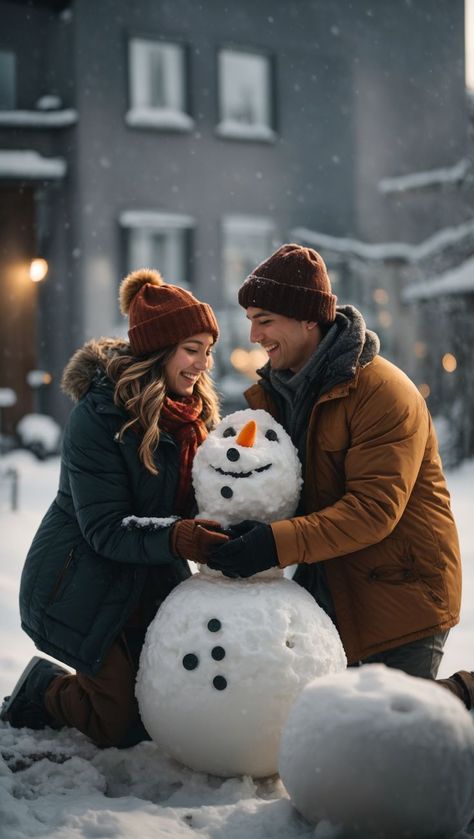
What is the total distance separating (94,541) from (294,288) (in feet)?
3.45

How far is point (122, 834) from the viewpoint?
2.44 m

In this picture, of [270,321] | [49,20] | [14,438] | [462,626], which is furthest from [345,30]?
[270,321]

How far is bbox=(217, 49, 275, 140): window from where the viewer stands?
477 inches

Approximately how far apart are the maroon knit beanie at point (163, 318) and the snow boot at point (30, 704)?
1.18 meters

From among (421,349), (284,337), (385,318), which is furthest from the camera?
(421,349)

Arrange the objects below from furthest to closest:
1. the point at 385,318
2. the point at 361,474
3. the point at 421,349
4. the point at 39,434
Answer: the point at 421,349, the point at 385,318, the point at 39,434, the point at 361,474

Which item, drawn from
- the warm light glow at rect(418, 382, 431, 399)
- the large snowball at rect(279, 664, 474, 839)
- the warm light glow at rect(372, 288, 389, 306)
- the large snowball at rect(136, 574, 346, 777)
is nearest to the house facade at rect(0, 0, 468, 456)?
the warm light glow at rect(372, 288, 389, 306)

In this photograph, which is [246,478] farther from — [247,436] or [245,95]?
[245,95]

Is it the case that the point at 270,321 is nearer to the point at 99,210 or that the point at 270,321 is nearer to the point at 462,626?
the point at 462,626

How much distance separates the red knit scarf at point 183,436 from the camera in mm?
3172

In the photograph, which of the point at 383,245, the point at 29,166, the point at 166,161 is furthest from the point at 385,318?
the point at 29,166

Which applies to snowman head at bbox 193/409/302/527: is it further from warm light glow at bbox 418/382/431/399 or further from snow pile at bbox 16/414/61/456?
warm light glow at bbox 418/382/431/399

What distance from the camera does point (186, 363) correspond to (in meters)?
3.26

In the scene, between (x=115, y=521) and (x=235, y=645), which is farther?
(x=115, y=521)
